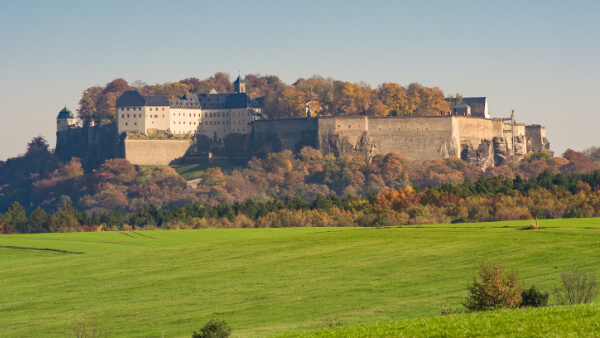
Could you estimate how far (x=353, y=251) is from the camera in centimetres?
4253

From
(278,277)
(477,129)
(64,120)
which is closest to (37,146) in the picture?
(64,120)

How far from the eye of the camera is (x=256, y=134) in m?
130

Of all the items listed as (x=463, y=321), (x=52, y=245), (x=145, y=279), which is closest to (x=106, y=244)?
(x=52, y=245)

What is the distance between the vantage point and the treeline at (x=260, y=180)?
4680 inches

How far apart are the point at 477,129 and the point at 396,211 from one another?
56.1 meters

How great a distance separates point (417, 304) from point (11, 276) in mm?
21060

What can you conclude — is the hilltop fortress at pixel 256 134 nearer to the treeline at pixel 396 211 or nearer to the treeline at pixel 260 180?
the treeline at pixel 260 180

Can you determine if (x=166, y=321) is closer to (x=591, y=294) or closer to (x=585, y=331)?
(x=591, y=294)

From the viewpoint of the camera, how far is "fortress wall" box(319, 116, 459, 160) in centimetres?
12225

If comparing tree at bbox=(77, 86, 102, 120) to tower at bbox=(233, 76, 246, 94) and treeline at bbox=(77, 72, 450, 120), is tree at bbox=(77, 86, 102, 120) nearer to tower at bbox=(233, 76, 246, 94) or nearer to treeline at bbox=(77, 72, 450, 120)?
treeline at bbox=(77, 72, 450, 120)

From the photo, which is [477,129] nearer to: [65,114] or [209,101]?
[209,101]

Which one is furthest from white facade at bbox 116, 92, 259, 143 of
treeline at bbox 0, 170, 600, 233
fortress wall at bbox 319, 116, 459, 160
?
treeline at bbox 0, 170, 600, 233

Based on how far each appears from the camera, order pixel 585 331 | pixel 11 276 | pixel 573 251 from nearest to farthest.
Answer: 1. pixel 585 331
2. pixel 573 251
3. pixel 11 276

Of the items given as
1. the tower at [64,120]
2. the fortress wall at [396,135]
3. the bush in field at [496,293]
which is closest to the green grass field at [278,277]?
the bush in field at [496,293]
